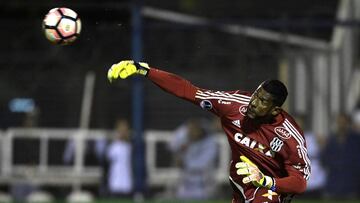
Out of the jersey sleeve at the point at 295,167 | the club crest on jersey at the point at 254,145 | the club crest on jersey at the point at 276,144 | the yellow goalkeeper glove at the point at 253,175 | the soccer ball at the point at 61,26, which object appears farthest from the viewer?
the soccer ball at the point at 61,26

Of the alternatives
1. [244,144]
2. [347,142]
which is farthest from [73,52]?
[244,144]

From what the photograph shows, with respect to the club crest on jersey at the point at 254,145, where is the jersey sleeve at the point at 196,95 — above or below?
above

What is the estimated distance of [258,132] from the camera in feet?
29.7

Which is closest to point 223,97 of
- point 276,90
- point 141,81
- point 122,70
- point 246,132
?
point 246,132

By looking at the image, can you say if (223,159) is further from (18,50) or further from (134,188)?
(18,50)

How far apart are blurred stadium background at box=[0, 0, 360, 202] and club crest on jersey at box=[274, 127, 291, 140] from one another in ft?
27.0

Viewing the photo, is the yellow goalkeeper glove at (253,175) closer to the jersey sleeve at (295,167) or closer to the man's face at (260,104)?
the jersey sleeve at (295,167)

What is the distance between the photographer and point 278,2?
18.8 metres

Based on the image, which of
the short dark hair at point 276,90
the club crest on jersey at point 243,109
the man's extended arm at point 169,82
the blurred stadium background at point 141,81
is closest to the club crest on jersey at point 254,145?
the club crest on jersey at point 243,109

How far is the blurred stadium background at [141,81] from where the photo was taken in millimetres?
17391

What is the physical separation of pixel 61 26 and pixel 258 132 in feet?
7.78

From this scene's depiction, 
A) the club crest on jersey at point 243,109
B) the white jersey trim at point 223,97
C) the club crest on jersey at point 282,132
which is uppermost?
Answer: the white jersey trim at point 223,97

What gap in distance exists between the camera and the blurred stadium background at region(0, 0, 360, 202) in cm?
1739

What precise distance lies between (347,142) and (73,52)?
196 inches
